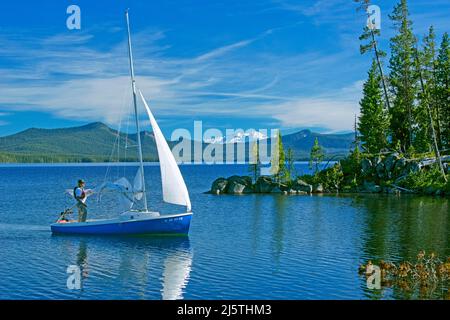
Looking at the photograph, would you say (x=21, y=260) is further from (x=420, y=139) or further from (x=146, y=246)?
(x=420, y=139)

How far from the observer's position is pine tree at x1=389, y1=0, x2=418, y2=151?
82.6 meters

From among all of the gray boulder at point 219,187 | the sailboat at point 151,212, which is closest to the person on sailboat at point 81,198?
the sailboat at point 151,212

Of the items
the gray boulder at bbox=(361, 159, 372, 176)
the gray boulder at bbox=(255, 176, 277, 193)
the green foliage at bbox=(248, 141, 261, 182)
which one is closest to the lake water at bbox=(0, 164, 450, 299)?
the gray boulder at bbox=(361, 159, 372, 176)

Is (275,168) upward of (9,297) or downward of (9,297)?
upward

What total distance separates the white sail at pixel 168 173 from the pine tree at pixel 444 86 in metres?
60.6

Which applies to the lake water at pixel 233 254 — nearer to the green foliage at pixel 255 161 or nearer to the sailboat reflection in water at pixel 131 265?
the sailboat reflection in water at pixel 131 265

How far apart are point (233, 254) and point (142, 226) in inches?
338

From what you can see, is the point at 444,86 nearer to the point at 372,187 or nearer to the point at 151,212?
the point at 372,187

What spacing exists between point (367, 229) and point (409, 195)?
33341 mm

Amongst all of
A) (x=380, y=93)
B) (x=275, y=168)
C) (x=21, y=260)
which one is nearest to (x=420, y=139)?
(x=380, y=93)

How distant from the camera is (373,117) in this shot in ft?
280

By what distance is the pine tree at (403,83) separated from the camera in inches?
3250
